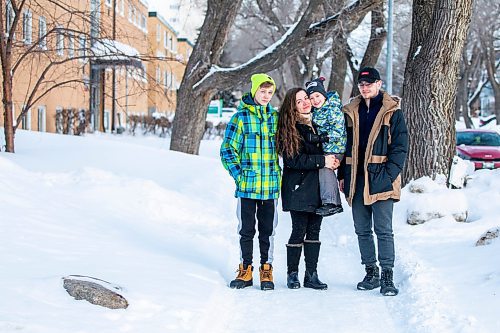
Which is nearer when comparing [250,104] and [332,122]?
[332,122]

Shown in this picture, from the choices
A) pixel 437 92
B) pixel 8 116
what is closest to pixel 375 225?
pixel 437 92

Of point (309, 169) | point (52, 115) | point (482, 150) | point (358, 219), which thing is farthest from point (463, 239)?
point (52, 115)

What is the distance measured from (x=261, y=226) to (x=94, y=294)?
71.6 inches

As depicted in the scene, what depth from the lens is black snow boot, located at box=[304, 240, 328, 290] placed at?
6273mm

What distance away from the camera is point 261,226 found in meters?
6.38

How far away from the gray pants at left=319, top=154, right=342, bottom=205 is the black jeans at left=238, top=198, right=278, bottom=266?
1.61ft

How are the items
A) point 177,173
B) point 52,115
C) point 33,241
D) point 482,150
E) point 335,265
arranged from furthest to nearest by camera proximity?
point 52,115, point 482,150, point 177,173, point 335,265, point 33,241

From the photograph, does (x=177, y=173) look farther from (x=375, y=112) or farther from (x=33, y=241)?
(x=375, y=112)

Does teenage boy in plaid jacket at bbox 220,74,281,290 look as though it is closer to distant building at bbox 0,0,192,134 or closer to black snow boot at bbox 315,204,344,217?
black snow boot at bbox 315,204,344,217

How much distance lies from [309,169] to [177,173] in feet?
21.7

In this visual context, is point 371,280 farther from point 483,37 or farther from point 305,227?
point 483,37

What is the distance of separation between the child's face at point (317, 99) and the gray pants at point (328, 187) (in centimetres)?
56

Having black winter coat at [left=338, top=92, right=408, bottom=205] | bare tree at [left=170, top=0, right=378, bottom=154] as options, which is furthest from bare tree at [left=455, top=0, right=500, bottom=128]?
black winter coat at [left=338, top=92, right=408, bottom=205]

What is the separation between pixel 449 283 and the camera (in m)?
6.09
